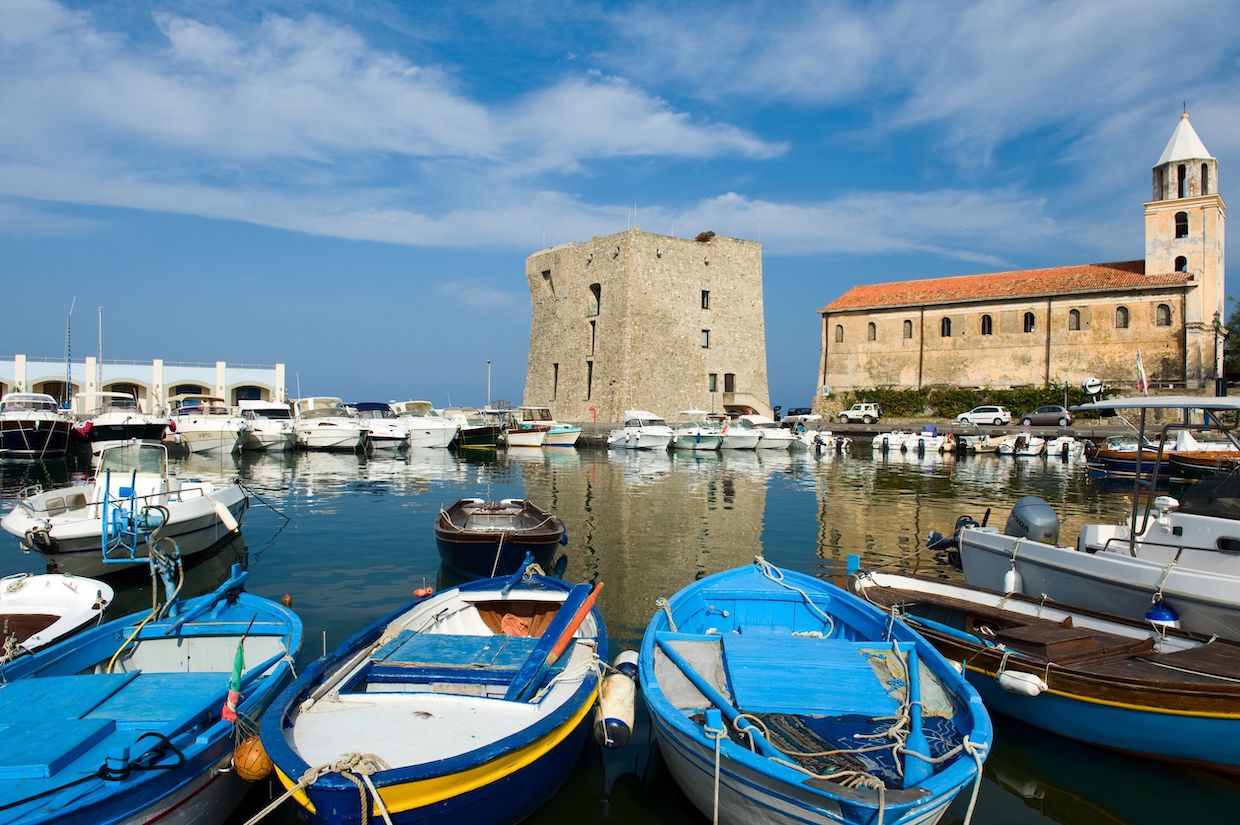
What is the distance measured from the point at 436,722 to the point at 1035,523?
736 cm

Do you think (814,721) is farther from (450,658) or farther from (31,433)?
(31,433)

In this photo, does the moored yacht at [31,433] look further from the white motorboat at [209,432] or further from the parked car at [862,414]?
the parked car at [862,414]

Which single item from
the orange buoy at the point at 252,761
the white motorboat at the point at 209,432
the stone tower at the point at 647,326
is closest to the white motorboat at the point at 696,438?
the stone tower at the point at 647,326

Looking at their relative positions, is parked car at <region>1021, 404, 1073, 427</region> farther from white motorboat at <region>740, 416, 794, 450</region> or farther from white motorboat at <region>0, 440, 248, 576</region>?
white motorboat at <region>0, 440, 248, 576</region>

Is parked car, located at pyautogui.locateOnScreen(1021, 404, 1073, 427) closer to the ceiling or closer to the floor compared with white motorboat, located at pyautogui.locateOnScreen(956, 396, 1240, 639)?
closer to the ceiling

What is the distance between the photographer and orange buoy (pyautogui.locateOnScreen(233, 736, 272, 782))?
3.86 meters

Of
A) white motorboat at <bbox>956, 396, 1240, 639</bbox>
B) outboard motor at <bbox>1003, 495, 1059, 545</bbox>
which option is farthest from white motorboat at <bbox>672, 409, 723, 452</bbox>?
white motorboat at <bbox>956, 396, 1240, 639</bbox>

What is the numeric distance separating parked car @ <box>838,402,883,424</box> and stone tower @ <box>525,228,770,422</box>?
452cm

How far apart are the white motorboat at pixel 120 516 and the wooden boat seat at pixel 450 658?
3.84m

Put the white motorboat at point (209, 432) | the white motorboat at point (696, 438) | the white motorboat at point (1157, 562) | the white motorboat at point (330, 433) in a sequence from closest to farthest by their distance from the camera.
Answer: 1. the white motorboat at point (1157, 562)
2. the white motorboat at point (209, 432)
3. the white motorboat at point (330, 433)
4. the white motorboat at point (696, 438)

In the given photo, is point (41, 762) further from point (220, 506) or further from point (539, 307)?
point (539, 307)

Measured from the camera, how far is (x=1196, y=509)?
7.04 metres

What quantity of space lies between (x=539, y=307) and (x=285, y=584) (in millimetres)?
37226

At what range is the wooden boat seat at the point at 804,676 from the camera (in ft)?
14.7
